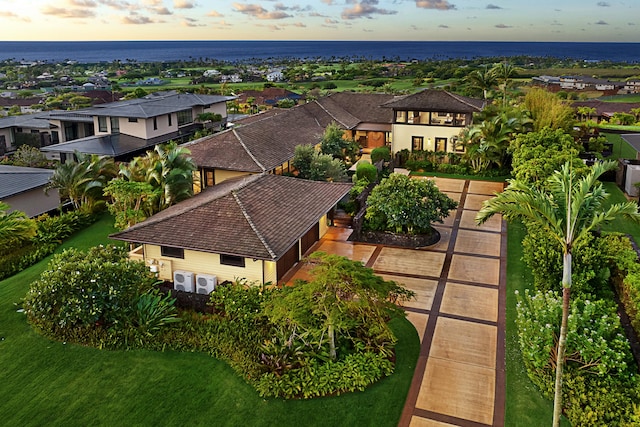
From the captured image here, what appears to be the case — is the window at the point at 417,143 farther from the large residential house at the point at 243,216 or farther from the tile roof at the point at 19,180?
the tile roof at the point at 19,180

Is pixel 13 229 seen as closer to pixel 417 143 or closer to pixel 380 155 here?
pixel 380 155

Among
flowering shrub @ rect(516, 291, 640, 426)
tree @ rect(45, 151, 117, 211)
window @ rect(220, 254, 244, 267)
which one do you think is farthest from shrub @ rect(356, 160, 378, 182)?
flowering shrub @ rect(516, 291, 640, 426)

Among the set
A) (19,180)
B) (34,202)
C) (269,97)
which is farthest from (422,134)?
(269,97)

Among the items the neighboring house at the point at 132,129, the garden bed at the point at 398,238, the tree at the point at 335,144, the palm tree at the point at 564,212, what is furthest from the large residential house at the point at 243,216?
the neighboring house at the point at 132,129

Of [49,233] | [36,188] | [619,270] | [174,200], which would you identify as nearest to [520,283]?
[619,270]

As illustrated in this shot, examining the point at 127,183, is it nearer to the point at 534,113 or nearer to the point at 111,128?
the point at 111,128

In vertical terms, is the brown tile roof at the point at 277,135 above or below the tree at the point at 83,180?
above

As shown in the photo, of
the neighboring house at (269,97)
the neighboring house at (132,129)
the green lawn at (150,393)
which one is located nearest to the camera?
the green lawn at (150,393)

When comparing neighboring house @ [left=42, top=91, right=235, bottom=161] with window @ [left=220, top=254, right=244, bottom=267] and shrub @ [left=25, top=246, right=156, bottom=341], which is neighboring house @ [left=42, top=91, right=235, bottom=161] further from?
shrub @ [left=25, top=246, right=156, bottom=341]
